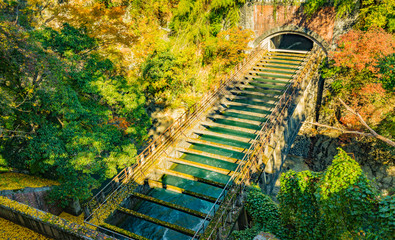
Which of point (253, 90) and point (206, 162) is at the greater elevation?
point (253, 90)

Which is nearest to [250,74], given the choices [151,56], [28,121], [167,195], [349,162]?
[151,56]

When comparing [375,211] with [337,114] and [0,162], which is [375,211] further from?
[337,114]

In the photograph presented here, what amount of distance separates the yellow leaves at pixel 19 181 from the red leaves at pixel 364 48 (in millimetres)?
20000

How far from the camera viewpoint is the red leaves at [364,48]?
15055 mm

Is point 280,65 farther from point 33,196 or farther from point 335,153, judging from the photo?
point 33,196

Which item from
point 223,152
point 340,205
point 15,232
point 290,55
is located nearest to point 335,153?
point 290,55

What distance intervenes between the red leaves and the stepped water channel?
309 centimetres

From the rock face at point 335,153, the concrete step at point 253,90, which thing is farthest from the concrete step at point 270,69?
the rock face at point 335,153

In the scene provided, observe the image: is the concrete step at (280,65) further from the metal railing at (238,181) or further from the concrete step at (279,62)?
the metal railing at (238,181)

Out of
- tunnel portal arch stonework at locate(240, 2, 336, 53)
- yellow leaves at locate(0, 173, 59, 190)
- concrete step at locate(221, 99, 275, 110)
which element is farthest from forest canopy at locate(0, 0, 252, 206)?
concrete step at locate(221, 99, 275, 110)

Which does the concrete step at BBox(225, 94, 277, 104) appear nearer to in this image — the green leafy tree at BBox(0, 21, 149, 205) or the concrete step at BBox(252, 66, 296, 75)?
the concrete step at BBox(252, 66, 296, 75)

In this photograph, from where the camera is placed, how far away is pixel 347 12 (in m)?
17.5

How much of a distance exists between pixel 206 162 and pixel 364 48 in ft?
44.3

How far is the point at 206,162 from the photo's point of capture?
13539mm
